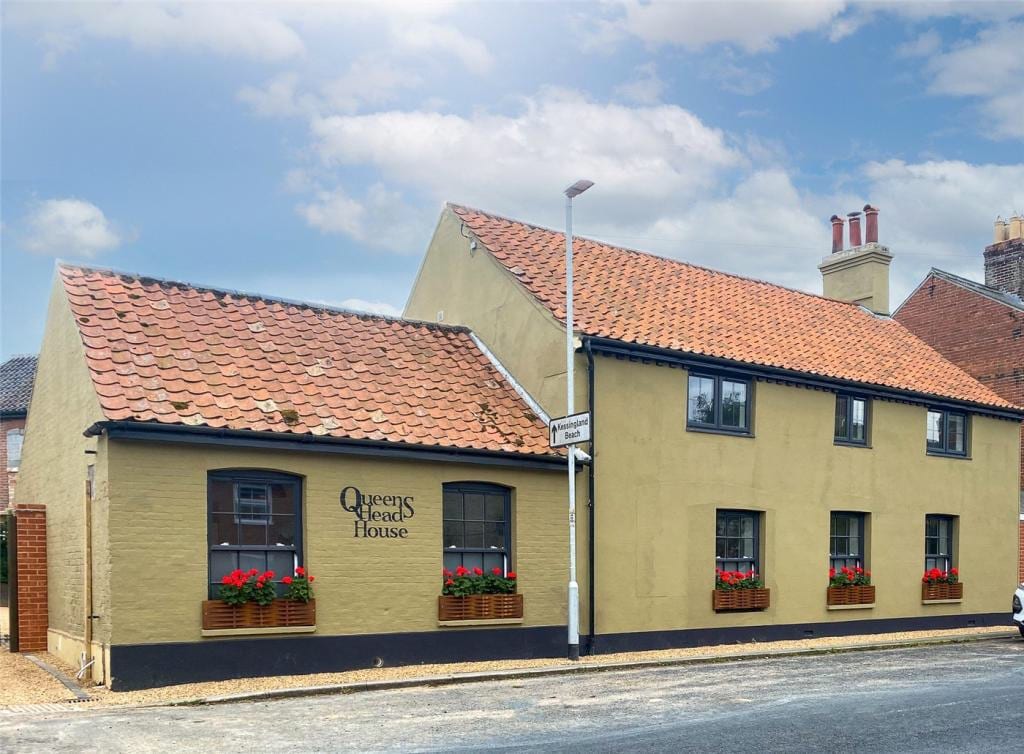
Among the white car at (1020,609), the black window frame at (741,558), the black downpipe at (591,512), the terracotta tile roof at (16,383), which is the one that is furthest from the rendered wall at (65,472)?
the terracotta tile roof at (16,383)

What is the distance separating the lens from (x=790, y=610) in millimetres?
19016

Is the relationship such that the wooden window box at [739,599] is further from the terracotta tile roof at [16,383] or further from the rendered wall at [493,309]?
the terracotta tile roof at [16,383]

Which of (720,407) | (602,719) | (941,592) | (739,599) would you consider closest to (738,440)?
(720,407)

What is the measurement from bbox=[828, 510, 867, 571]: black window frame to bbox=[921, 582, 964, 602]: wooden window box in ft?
6.85

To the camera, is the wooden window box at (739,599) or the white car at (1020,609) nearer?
the wooden window box at (739,599)

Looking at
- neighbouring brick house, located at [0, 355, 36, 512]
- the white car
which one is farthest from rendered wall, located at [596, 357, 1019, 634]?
neighbouring brick house, located at [0, 355, 36, 512]

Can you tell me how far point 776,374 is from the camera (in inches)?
742

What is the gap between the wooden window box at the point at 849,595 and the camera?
64.7ft

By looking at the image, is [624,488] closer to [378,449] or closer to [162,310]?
[378,449]

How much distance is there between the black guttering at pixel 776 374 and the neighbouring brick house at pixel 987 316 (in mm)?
4689

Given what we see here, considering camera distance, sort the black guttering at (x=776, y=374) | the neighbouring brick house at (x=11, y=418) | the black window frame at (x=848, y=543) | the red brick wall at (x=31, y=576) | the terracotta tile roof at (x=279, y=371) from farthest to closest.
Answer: the neighbouring brick house at (x=11, y=418)
the black window frame at (x=848, y=543)
the black guttering at (x=776, y=374)
the red brick wall at (x=31, y=576)
the terracotta tile roof at (x=279, y=371)

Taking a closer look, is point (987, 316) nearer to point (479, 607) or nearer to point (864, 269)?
point (864, 269)

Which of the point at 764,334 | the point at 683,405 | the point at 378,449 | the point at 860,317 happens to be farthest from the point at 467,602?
the point at 860,317

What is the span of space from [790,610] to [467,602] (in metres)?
7.29
